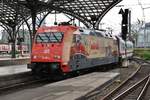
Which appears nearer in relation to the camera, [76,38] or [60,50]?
[60,50]

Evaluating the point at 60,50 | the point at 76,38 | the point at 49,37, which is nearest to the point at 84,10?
the point at 76,38

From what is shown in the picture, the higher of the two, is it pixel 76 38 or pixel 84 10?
pixel 84 10

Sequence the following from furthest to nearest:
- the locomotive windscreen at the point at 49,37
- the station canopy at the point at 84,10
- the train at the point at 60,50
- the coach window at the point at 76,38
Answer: the station canopy at the point at 84,10 → the coach window at the point at 76,38 → the locomotive windscreen at the point at 49,37 → the train at the point at 60,50

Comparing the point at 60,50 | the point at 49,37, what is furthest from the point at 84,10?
the point at 60,50

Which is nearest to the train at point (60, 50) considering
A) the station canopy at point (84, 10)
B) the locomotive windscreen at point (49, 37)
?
the locomotive windscreen at point (49, 37)

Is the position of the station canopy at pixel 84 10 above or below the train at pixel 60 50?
above

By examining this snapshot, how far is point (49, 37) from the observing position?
80.5 ft

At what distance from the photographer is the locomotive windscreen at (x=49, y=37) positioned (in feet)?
79.1

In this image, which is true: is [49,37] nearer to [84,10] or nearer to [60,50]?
[60,50]

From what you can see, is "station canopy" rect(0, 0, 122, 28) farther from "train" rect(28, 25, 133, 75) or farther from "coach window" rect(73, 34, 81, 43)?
"coach window" rect(73, 34, 81, 43)

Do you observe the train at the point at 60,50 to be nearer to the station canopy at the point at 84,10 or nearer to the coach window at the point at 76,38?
the coach window at the point at 76,38

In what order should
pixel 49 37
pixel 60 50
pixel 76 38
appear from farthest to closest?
Result: pixel 76 38
pixel 49 37
pixel 60 50

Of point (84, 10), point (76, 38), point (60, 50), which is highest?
point (84, 10)

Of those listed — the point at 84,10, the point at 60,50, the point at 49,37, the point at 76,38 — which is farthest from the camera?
the point at 84,10
